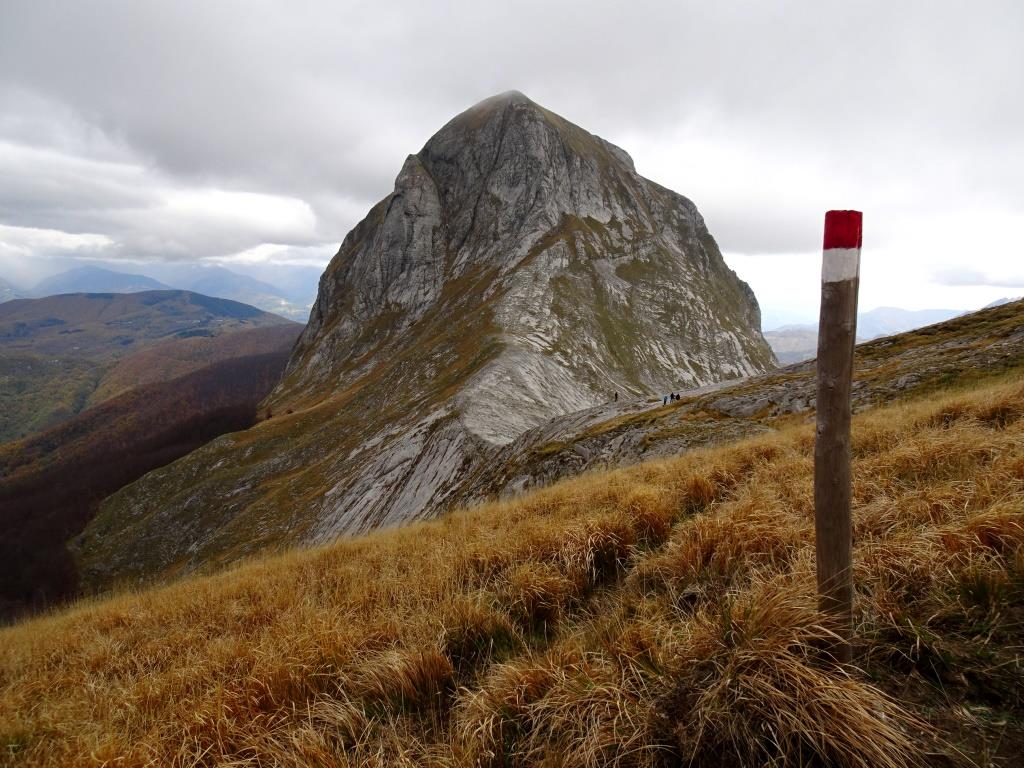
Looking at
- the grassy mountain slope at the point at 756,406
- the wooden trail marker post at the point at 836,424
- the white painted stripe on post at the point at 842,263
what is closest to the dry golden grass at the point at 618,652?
the wooden trail marker post at the point at 836,424

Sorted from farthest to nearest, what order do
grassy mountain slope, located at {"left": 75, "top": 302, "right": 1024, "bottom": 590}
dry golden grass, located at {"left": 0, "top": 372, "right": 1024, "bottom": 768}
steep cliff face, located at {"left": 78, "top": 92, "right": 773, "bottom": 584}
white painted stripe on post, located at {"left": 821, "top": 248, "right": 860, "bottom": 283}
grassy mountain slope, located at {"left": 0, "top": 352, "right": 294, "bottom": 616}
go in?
grassy mountain slope, located at {"left": 0, "top": 352, "right": 294, "bottom": 616}, steep cliff face, located at {"left": 78, "top": 92, "right": 773, "bottom": 584}, grassy mountain slope, located at {"left": 75, "top": 302, "right": 1024, "bottom": 590}, white painted stripe on post, located at {"left": 821, "top": 248, "right": 860, "bottom": 283}, dry golden grass, located at {"left": 0, "top": 372, "right": 1024, "bottom": 768}

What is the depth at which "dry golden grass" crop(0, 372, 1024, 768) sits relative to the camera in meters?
2.84

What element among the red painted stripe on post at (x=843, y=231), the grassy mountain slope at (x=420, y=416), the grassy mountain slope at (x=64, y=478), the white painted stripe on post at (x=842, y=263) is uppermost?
the red painted stripe on post at (x=843, y=231)

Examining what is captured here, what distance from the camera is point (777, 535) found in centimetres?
496

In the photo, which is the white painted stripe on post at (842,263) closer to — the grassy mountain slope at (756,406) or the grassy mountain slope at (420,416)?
the grassy mountain slope at (420,416)

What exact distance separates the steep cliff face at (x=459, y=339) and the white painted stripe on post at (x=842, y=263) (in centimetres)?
2569

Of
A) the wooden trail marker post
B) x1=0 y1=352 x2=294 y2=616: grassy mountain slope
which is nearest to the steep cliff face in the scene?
x1=0 y1=352 x2=294 y2=616: grassy mountain slope

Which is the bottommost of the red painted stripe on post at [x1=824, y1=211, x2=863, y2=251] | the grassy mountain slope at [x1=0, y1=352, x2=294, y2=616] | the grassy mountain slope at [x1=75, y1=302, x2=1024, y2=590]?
the grassy mountain slope at [x1=0, y1=352, x2=294, y2=616]

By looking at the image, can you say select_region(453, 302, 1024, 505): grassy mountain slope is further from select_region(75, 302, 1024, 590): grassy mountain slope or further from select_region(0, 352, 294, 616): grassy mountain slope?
select_region(0, 352, 294, 616): grassy mountain slope

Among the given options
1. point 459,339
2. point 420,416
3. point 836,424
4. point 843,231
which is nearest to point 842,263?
point 843,231

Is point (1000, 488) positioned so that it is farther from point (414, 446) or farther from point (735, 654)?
point (414, 446)

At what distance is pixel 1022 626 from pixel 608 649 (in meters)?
2.98

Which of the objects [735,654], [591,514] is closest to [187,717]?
[735,654]

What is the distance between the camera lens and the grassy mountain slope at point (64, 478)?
68312mm
